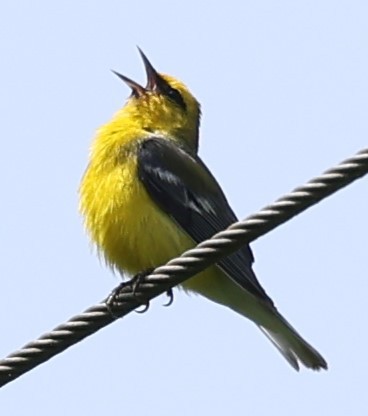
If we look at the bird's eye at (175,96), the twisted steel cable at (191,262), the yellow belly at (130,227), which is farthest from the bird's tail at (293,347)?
the twisted steel cable at (191,262)

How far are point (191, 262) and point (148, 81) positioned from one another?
453 cm

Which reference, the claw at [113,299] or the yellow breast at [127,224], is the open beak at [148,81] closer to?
the yellow breast at [127,224]

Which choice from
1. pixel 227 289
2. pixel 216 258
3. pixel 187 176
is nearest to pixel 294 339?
pixel 227 289

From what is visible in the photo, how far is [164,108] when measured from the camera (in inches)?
401

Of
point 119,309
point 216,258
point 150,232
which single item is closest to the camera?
point 216,258

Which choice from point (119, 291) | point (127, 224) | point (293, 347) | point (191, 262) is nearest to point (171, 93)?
point (127, 224)

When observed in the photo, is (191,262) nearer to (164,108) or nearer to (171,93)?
(164,108)

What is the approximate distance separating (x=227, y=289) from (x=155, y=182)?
85 centimetres

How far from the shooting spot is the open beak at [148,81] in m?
10.2

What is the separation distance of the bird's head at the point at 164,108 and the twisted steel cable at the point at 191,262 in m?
3.14

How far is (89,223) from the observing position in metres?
8.72

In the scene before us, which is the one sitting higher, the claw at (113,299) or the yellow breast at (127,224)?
the yellow breast at (127,224)

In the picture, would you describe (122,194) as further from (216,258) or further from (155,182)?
(216,258)

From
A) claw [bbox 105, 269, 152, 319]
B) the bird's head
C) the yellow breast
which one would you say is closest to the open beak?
the bird's head
